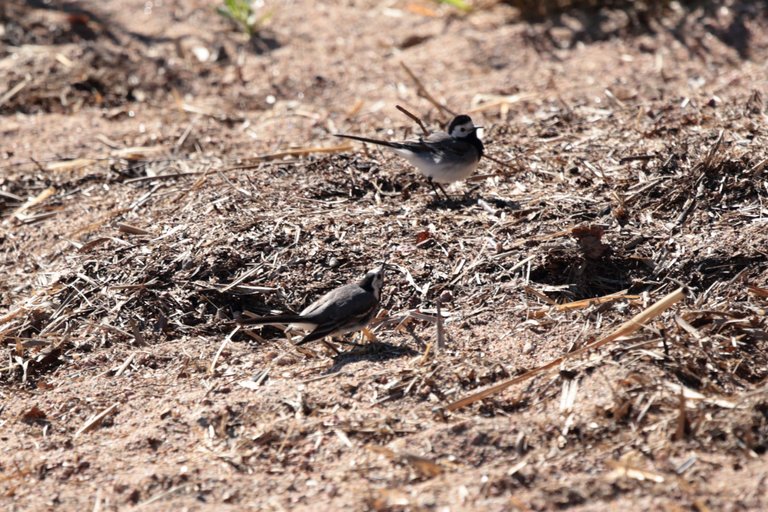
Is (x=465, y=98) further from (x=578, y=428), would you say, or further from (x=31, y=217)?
(x=578, y=428)

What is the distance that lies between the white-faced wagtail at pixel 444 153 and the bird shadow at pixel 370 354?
5.68 ft

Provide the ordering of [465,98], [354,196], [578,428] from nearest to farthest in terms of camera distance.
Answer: [578,428], [354,196], [465,98]

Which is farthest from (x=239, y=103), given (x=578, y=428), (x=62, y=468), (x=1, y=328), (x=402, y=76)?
(x=578, y=428)

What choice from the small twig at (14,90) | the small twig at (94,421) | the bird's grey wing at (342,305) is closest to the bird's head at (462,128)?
the bird's grey wing at (342,305)

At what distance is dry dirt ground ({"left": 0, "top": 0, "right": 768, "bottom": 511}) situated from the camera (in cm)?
441

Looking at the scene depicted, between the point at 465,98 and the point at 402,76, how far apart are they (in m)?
0.98

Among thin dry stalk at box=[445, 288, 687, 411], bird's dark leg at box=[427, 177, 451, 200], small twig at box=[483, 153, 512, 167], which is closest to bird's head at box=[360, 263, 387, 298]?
thin dry stalk at box=[445, 288, 687, 411]

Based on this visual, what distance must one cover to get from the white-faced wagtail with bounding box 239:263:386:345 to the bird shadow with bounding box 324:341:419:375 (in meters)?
0.13

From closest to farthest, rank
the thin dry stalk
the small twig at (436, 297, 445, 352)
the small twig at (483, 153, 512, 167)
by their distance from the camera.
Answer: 1. the thin dry stalk
2. the small twig at (436, 297, 445, 352)
3. the small twig at (483, 153, 512, 167)

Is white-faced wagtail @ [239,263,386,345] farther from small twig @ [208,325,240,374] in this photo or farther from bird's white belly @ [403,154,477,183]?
bird's white belly @ [403,154,477,183]

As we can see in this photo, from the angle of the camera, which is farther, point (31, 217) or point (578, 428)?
point (31, 217)

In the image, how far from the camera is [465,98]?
8.98 m

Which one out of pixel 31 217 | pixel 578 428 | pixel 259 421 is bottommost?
pixel 31 217

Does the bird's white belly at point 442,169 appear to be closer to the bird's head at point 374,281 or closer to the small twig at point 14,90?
the bird's head at point 374,281
